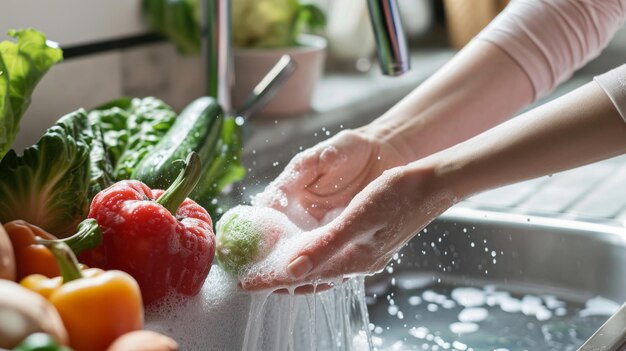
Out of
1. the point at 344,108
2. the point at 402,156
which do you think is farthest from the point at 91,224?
the point at 344,108

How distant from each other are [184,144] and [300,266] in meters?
0.31

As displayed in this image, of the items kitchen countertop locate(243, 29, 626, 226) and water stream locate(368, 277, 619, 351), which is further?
kitchen countertop locate(243, 29, 626, 226)

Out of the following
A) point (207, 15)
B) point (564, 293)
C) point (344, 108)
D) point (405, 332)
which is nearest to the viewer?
point (405, 332)

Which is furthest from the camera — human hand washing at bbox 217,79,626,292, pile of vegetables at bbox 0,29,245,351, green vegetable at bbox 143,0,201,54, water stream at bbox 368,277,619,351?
green vegetable at bbox 143,0,201,54

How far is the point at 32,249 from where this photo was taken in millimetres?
594

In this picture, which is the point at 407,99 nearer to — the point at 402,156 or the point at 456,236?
the point at 402,156

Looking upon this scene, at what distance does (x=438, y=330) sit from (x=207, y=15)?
0.59m

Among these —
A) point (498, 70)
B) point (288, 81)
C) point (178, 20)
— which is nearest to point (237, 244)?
point (498, 70)

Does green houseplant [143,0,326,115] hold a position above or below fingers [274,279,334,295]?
below

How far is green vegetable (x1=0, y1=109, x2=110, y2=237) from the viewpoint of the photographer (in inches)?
27.5

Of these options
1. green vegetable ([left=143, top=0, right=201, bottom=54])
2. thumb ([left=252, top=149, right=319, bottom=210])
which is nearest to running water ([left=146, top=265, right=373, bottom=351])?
thumb ([left=252, top=149, right=319, bottom=210])

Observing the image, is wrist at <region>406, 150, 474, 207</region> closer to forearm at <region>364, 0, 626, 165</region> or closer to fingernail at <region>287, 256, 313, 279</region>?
fingernail at <region>287, 256, 313, 279</region>

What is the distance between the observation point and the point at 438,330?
0.99 m

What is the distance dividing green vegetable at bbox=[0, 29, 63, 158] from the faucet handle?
13.3 inches
